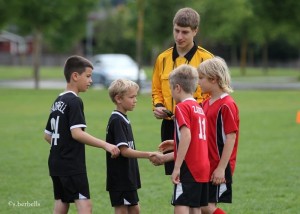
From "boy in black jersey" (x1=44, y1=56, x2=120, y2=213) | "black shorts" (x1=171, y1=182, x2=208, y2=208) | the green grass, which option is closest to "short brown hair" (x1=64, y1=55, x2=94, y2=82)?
"boy in black jersey" (x1=44, y1=56, x2=120, y2=213)

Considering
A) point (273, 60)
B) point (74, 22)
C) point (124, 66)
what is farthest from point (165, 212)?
point (273, 60)

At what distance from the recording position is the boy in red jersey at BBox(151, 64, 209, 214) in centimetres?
608

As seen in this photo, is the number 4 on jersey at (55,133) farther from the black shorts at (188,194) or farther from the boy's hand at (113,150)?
the black shorts at (188,194)

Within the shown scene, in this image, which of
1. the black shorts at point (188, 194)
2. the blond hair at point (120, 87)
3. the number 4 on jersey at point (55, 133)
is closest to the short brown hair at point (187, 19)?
the blond hair at point (120, 87)

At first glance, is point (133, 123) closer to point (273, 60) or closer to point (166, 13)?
point (166, 13)

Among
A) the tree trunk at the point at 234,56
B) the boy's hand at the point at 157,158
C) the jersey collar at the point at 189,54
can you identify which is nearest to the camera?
the boy's hand at the point at 157,158

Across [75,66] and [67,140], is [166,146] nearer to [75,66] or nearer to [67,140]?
[67,140]

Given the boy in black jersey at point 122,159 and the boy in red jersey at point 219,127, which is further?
the boy in black jersey at point 122,159

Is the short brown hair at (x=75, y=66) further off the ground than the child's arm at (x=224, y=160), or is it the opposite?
the short brown hair at (x=75, y=66)

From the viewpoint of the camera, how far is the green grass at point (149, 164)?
865 centimetres

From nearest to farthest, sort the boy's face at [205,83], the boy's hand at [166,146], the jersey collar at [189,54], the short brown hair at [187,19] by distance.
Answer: the boy's face at [205,83]
the boy's hand at [166,146]
the short brown hair at [187,19]
the jersey collar at [189,54]

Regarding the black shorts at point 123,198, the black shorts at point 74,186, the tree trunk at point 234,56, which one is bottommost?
the tree trunk at point 234,56

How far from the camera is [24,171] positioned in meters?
11.1

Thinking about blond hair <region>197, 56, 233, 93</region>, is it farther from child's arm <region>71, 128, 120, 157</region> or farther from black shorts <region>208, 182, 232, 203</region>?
child's arm <region>71, 128, 120, 157</region>
